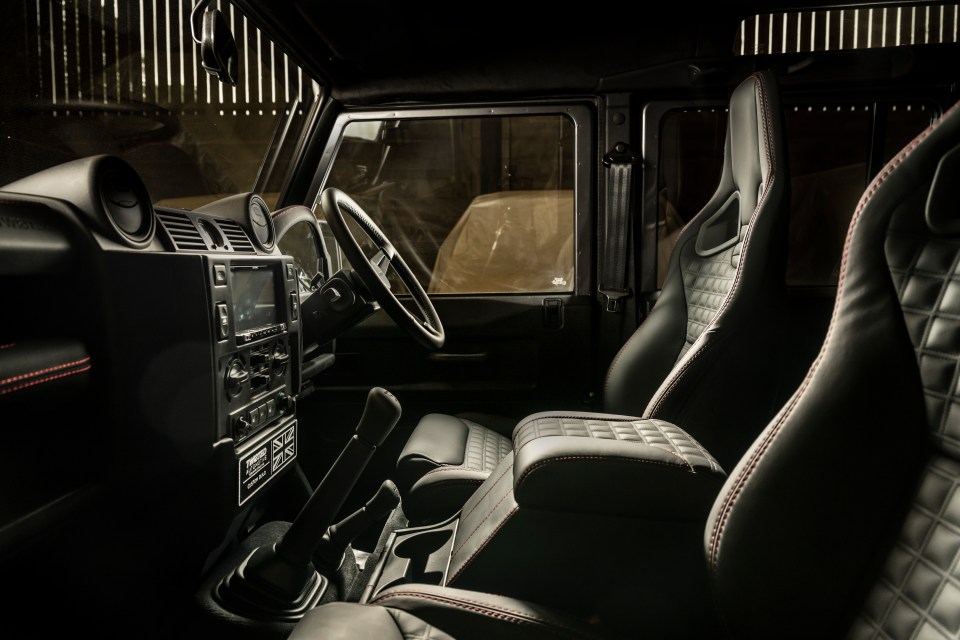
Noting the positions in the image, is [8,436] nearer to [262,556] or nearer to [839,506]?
[262,556]

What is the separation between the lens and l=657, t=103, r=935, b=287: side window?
229cm

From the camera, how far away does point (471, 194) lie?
2.52 metres

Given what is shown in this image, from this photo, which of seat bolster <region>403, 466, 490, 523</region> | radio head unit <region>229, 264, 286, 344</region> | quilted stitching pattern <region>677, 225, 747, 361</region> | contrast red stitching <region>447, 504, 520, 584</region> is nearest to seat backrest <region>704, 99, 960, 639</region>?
contrast red stitching <region>447, 504, 520, 584</region>

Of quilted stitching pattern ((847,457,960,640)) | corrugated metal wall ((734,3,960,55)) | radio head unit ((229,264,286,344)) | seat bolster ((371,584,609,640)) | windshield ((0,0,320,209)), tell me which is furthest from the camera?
corrugated metal wall ((734,3,960,55))

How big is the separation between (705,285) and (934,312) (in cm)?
103

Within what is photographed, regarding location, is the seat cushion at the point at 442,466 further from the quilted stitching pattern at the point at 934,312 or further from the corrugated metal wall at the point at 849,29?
the corrugated metal wall at the point at 849,29

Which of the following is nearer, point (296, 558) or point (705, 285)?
point (296, 558)

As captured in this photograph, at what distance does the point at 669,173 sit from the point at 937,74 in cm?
87

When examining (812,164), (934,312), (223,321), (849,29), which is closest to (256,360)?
(223,321)

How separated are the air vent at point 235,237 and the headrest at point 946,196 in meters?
1.31

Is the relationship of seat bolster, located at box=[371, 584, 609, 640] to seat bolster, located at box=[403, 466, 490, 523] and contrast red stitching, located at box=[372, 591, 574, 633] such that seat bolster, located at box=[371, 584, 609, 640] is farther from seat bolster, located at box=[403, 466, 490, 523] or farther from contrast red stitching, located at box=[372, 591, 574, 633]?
seat bolster, located at box=[403, 466, 490, 523]

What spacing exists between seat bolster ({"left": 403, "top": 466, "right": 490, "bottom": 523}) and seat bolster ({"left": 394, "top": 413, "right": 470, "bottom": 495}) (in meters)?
0.04

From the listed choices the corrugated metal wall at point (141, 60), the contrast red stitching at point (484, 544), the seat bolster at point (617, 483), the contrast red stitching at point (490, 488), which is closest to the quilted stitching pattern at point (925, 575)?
the seat bolster at point (617, 483)

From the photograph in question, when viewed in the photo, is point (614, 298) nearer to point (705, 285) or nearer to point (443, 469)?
point (705, 285)
